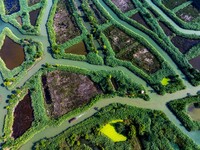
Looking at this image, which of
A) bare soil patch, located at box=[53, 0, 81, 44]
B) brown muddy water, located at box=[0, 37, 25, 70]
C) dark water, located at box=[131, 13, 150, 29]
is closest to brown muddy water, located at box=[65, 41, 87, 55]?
bare soil patch, located at box=[53, 0, 81, 44]

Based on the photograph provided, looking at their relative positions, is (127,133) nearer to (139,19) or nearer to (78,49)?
(78,49)

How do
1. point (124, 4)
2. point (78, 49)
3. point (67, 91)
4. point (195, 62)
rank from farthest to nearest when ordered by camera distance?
point (124, 4)
point (78, 49)
point (195, 62)
point (67, 91)

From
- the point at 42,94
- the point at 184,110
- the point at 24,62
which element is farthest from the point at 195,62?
the point at 24,62

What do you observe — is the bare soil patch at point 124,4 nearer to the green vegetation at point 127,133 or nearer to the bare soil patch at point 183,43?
the bare soil patch at point 183,43

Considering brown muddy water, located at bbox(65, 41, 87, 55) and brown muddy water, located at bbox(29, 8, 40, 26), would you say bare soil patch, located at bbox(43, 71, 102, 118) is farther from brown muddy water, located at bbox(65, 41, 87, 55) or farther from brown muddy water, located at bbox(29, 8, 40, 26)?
brown muddy water, located at bbox(29, 8, 40, 26)

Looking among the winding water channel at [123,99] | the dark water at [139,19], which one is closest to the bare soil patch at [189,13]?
the winding water channel at [123,99]

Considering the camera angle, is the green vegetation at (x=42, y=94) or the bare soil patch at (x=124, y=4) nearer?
the green vegetation at (x=42, y=94)

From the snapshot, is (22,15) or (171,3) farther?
(22,15)
